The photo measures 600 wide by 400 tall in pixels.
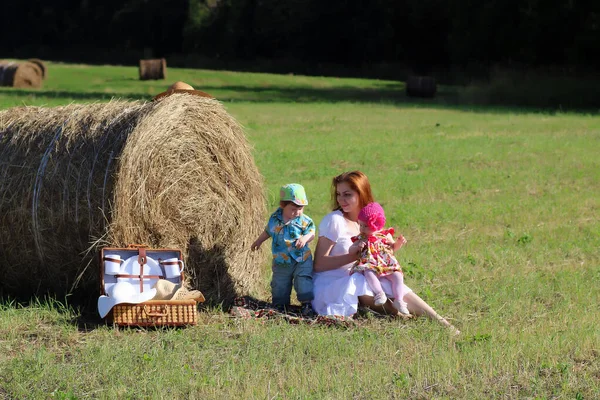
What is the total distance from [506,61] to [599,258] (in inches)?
1409

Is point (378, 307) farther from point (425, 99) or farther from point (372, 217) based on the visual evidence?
point (425, 99)

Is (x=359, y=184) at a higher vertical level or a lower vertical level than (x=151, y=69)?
higher

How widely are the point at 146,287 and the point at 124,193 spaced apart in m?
0.76

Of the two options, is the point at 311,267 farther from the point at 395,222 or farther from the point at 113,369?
the point at 395,222

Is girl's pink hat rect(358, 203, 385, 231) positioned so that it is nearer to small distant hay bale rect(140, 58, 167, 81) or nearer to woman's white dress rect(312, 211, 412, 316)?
woman's white dress rect(312, 211, 412, 316)

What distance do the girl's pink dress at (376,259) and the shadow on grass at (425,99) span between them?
959 inches

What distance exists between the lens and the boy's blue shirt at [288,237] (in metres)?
7.82

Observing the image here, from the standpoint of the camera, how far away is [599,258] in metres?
10.1

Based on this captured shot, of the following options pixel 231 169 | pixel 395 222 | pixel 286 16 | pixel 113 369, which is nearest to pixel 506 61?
pixel 286 16

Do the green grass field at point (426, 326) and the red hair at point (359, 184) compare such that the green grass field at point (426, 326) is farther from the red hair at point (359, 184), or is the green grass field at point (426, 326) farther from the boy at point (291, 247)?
the red hair at point (359, 184)

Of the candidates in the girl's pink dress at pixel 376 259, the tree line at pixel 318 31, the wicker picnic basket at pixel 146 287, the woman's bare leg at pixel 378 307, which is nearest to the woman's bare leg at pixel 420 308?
the woman's bare leg at pixel 378 307

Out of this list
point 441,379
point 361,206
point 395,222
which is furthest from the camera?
point 395,222

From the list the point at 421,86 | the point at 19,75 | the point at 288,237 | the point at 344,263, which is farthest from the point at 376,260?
the point at 421,86

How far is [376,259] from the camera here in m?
7.52
